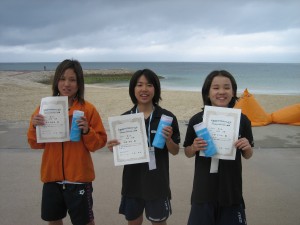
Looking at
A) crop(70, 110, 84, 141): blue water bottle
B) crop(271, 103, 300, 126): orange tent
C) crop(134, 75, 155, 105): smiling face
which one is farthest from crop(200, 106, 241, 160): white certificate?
crop(271, 103, 300, 126): orange tent

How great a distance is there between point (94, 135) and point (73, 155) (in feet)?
0.93

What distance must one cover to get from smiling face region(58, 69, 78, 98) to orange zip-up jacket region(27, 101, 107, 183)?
0.47ft

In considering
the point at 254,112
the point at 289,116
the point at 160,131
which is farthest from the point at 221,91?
the point at 289,116

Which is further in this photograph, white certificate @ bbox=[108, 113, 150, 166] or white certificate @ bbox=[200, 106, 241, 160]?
white certificate @ bbox=[108, 113, 150, 166]

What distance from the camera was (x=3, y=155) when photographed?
5676mm

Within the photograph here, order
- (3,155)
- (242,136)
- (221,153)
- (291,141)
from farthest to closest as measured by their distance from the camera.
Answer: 1. (291,141)
2. (3,155)
3. (242,136)
4. (221,153)

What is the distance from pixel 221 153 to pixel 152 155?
598 millimetres

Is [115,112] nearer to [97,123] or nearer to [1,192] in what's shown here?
[1,192]

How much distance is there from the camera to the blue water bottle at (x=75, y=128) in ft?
8.45

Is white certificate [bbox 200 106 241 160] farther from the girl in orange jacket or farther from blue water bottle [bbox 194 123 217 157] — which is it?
the girl in orange jacket

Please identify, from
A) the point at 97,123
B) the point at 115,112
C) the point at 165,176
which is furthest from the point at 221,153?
the point at 115,112

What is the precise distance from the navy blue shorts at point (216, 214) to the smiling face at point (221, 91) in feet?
2.81

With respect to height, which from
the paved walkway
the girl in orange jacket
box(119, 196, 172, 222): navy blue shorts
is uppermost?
the girl in orange jacket

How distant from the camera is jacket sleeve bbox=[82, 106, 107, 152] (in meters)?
2.71
